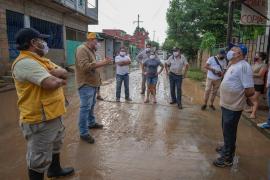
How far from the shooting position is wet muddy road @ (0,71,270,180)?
147 inches

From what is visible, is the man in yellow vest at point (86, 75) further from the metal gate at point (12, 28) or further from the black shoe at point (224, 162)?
the metal gate at point (12, 28)

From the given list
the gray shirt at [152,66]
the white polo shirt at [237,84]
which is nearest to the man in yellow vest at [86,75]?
the white polo shirt at [237,84]

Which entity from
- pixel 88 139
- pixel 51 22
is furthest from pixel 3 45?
pixel 88 139

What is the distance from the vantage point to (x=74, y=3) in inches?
768

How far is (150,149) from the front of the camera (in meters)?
4.56

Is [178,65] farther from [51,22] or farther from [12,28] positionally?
[51,22]

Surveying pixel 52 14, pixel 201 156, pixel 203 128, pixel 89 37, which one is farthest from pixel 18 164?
pixel 52 14

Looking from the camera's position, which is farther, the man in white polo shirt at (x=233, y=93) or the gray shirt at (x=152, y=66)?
the gray shirt at (x=152, y=66)

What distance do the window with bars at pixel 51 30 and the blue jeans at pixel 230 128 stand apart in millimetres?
13450

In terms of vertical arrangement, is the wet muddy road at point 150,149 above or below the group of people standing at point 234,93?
below

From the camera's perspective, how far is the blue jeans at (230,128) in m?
3.84

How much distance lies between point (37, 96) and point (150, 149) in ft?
7.83

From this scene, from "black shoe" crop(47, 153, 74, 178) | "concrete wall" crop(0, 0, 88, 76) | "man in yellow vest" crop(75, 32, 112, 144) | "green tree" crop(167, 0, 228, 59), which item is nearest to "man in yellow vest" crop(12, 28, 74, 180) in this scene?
"black shoe" crop(47, 153, 74, 178)

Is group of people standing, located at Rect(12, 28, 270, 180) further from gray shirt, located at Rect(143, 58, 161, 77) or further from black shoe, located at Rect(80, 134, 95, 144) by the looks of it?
gray shirt, located at Rect(143, 58, 161, 77)
